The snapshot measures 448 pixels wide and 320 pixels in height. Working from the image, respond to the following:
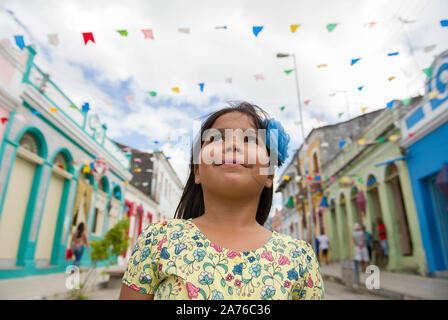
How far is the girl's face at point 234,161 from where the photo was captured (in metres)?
1.12

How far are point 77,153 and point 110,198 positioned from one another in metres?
3.82

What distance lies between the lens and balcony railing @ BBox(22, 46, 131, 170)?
26.7 feet

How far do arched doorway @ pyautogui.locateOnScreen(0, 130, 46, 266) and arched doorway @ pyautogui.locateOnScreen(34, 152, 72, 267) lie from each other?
0.79 meters

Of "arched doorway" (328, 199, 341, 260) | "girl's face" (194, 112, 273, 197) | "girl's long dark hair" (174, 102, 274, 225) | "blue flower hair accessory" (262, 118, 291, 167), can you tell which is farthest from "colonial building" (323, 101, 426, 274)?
"girl's face" (194, 112, 273, 197)

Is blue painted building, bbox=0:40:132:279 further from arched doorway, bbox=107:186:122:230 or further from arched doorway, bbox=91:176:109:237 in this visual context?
arched doorway, bbox=107:186:122:230

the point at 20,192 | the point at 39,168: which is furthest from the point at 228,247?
the point at 39,168

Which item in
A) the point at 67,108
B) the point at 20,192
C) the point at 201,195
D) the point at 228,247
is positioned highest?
the point at 67,108

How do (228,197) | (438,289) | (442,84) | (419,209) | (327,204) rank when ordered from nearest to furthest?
(228,197), (438,289), (442,84), (419,209), (327,204)

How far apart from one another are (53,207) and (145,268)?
9964 millimetres

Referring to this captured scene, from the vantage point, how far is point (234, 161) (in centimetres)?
112

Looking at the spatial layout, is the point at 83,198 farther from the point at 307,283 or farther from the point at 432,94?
the point at 432,94
